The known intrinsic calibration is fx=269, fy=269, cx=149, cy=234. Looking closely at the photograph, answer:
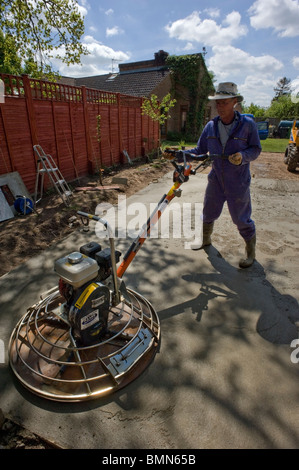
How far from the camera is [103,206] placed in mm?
5992

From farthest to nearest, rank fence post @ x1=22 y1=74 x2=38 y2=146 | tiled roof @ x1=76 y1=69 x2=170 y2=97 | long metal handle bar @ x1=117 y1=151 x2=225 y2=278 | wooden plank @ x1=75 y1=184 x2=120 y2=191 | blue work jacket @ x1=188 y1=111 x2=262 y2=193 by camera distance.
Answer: tiled roof @ x1=76 y1=69 x2=170 y2=97 < wooden plank @ x1=75 y1=184 x2=120 y2=191 < fence post @ x1=22 y1=74 x2=38 y2=146 < blue work jacket @ x1=188 y1=111 x2=262 y2=193 < long metal handle bar @ x1=117 y1=151 x2=225 y2=278

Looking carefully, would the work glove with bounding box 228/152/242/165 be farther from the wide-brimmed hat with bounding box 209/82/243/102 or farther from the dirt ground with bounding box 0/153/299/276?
the dirt ground with bounding box 0/153/299/276

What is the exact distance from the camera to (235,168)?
10.1 feet

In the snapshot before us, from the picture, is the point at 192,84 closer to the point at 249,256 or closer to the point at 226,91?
the point at 226,91

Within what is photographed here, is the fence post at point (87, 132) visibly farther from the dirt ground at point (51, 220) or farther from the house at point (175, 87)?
the house at point (175, 87)

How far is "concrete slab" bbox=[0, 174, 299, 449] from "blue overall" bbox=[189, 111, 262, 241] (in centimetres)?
78

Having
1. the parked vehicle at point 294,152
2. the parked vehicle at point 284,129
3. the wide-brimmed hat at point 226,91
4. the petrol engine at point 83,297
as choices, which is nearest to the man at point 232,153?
the wide-brimmed hat at point 226,91

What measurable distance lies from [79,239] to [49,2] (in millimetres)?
6652

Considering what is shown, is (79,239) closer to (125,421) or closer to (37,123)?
(125,421)

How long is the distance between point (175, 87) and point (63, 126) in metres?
16.0

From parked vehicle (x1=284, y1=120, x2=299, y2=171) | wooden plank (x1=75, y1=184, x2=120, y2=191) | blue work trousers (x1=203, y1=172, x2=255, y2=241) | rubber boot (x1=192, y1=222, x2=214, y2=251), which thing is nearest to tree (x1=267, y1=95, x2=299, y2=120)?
parked vehicle (x1=284, y1=120, x2=299, y2=171)

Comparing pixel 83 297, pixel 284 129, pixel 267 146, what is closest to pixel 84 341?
pixel 83 297

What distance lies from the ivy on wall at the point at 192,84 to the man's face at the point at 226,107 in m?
18.5

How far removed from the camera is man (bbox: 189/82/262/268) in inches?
112
